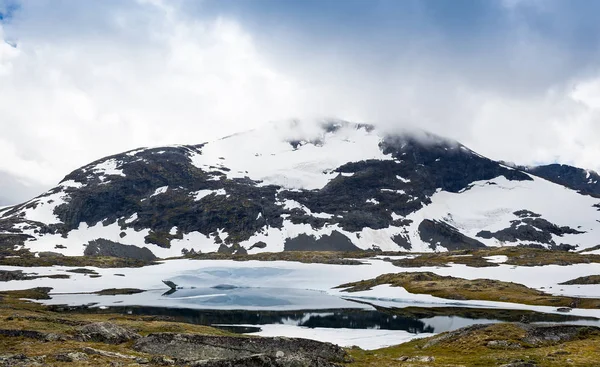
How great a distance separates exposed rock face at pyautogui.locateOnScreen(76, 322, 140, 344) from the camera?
37.7m

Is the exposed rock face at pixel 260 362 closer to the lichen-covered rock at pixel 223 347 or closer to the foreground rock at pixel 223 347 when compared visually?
the foreground rock at pixel 223 347

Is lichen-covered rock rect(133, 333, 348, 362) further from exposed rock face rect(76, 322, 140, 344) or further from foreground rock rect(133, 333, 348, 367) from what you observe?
exposed rock face rect(76, 322, 140, 344)

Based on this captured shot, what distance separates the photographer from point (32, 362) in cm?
2409

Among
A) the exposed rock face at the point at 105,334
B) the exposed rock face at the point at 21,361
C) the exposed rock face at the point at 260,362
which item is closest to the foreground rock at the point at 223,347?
the exposed rock face at the point at 105,334

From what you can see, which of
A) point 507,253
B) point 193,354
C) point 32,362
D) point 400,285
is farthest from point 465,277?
point 32,362

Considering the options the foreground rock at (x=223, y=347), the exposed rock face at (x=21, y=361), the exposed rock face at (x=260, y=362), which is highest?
the exposed rock face at (x=260, y=362)

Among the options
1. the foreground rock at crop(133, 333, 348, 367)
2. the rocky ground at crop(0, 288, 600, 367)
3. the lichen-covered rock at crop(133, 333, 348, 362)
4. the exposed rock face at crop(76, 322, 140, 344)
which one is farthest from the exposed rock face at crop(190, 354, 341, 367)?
the exposed rock face at crop(76, 322, 140, 344)

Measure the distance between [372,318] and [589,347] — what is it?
4937cm

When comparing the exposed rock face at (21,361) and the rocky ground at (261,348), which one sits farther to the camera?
the rocky ground at (261,348)

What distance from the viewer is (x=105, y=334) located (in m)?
38.3

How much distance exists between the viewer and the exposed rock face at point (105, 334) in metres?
37.7

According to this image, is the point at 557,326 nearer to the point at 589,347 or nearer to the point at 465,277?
the point at 589,347

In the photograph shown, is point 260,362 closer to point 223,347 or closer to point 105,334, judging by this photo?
point 223,347

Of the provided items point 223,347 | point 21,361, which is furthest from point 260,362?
point 223,347
